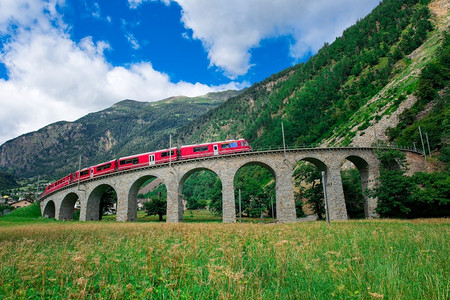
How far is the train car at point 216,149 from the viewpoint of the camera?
99.3 feet

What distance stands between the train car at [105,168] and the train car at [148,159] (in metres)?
0.95

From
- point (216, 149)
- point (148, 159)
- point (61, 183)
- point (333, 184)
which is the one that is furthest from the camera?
point (61, 183)

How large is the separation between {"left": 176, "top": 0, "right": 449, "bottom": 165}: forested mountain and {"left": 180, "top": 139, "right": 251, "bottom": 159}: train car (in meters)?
33.1

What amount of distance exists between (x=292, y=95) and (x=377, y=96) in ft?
156

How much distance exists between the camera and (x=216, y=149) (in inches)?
1195

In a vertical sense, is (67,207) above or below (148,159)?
below

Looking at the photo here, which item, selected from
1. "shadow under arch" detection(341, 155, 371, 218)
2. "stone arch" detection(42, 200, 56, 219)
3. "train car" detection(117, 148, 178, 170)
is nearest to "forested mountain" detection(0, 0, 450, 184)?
"shadow under arch" detection(341, 155, 371, 218)

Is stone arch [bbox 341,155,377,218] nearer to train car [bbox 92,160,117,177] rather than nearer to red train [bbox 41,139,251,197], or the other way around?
red train [bbox 41,139,251,197]

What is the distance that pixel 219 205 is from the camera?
47.2 meters

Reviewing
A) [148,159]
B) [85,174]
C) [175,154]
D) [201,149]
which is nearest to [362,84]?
[201,149]

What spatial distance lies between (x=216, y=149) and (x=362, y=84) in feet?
226

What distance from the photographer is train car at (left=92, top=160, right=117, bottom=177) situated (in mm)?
34719

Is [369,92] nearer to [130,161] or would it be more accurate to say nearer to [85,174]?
[130,161]

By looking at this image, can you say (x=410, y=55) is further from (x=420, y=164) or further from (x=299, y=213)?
(x=299, y=213)
